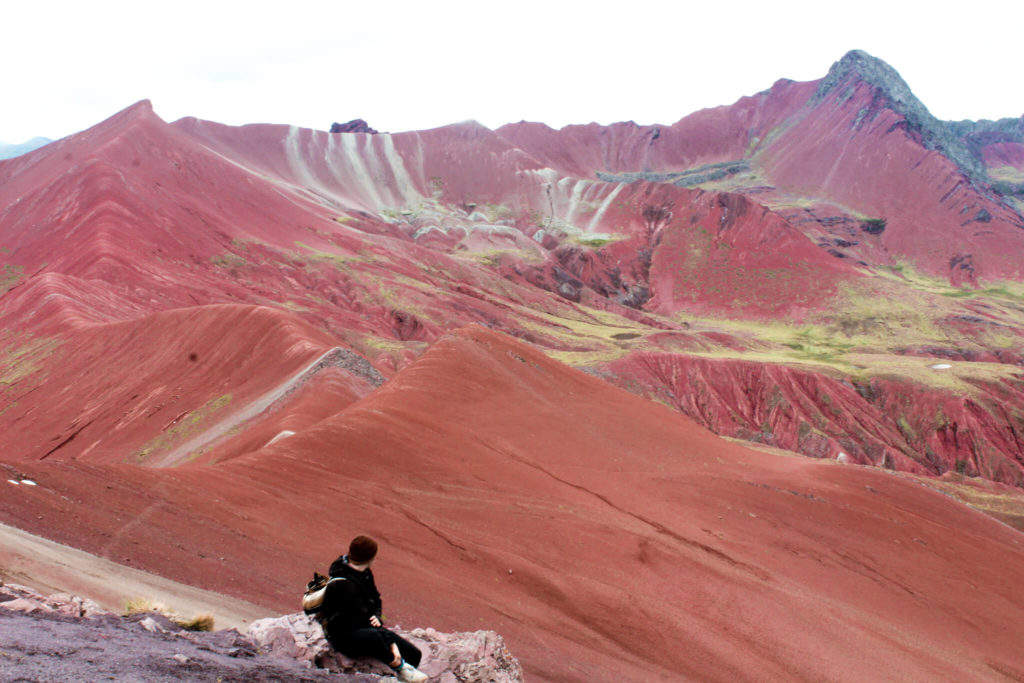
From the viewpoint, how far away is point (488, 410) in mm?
23281

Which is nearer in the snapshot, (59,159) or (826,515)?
(826,515)

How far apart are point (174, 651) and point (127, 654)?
40 cm

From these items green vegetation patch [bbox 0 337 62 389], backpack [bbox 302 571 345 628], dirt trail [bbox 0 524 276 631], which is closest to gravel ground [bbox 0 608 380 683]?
backpack [bbox 302 571 345 628]

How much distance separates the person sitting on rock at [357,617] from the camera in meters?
5.84

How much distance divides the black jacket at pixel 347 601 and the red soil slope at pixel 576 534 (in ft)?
15.0

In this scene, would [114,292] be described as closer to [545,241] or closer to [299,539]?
[299,539]

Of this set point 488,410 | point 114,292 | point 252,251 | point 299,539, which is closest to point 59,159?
point 252,251

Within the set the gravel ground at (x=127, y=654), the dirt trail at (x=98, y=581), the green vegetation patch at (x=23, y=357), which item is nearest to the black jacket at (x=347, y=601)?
the gravel ground at (x=127, y=654)

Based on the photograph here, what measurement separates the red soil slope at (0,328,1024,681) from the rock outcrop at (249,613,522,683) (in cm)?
314

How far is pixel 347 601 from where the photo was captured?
5.84 meters

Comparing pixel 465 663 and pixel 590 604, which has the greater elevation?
pixel 465 663

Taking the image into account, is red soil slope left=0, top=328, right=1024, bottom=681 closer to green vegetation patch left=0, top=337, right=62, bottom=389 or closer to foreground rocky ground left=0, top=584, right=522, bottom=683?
foreground rocky ground left=0, top=584, right=522, bottom=683

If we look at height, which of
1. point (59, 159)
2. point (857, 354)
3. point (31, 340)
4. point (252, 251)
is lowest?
point (857, 354)

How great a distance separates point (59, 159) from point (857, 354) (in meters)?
105
